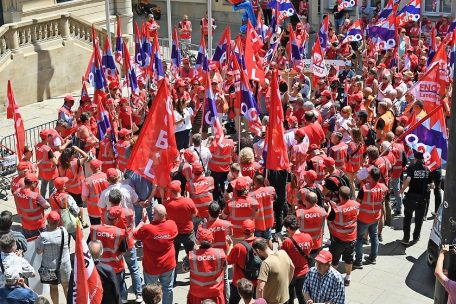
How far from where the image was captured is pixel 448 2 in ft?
93.9

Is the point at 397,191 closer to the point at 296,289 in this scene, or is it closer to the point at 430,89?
the point at 430,89

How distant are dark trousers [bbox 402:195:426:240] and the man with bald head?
4230 millimetres

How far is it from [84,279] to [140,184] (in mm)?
3792

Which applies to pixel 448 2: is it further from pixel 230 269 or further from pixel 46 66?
pixel 230 269

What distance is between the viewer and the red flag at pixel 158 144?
1023cm

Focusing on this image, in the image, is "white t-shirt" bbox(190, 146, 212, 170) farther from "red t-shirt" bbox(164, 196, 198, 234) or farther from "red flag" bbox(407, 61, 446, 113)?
"red flag" bbox(407, 61, 446, 113)

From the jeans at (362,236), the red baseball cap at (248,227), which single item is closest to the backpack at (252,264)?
the red baseball cap at (248,227)

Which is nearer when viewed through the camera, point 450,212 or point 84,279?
point 84,279

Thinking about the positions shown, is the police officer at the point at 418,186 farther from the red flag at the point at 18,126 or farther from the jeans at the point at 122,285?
the red flag at the point at 18,126

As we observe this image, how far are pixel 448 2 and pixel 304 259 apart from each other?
22.4m

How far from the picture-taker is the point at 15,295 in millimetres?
7832

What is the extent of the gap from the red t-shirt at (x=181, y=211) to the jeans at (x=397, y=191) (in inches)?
168

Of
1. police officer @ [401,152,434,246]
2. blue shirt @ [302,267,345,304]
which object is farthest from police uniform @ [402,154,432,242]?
blue shirt @ [302,267,345,304]

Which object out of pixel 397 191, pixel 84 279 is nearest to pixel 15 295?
pixel 84 279
